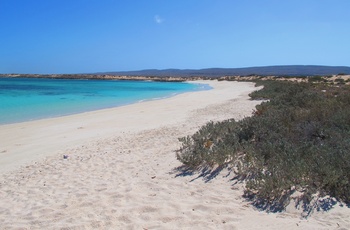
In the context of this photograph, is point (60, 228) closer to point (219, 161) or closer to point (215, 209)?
point (215, 209)

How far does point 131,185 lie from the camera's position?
17.1 feet

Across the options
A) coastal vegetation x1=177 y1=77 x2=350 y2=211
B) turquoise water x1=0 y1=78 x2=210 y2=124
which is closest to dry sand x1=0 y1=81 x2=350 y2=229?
coastal vegetation x1=177 y1=77 x2=350 y2=211

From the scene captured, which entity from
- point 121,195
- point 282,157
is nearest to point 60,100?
point 121,195

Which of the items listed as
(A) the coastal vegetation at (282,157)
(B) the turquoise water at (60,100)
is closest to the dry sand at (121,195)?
(A) the coastal vegetation at (282,157)

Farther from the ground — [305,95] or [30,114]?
[305,95]

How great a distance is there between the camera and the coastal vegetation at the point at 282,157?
4.15 metres

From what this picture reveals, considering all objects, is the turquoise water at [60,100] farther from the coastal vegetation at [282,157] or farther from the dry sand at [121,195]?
the coastal vegetation at [282,157]

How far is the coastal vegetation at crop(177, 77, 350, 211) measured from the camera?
4.15m

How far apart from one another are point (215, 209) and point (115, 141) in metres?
5.41

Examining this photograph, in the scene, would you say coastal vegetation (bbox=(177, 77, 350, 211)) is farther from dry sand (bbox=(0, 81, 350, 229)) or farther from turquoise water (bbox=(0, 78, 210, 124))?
turquoise water (bbox=(0, 78, 210, 124))

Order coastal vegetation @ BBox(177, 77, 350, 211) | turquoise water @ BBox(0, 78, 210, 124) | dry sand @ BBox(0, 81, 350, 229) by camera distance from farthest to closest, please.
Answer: turquoise water @ BBox(0, 78, 210, 124) → coastal vegetation @ BBox(177, 77, 350, 211) → dry sand @ BBox(0, 81, 350, 229)

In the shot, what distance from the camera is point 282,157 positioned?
5.08m

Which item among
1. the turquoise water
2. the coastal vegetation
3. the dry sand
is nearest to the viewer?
the dry sand

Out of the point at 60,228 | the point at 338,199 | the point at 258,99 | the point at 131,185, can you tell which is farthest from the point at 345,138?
the point at 258,99
